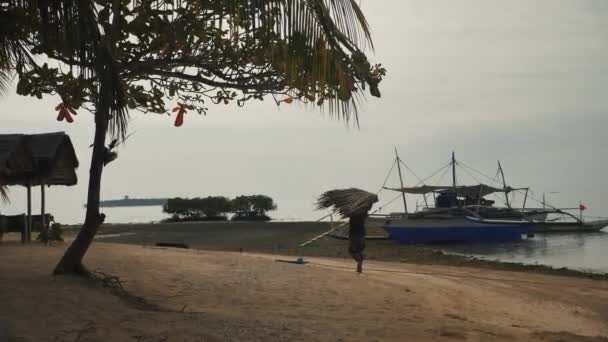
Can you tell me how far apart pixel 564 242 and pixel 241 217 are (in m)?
Result: 28.8

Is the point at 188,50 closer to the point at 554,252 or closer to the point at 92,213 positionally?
the point at 92,213

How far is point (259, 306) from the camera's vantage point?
737 cm

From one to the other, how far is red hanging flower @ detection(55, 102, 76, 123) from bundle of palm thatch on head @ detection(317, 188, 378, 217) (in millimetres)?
5790

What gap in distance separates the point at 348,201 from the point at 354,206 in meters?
0.30

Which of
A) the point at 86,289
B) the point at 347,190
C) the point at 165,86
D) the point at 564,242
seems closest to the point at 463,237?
the point at 564,242

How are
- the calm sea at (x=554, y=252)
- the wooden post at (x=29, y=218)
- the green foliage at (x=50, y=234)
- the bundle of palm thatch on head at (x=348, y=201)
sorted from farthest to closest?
the calm sea at (x=554, y=252) < the wooden post at (x=29, y=218) < the green foliage at (x=50, y=234) < the bundle of palm thatch on head at (x=348, y=201)

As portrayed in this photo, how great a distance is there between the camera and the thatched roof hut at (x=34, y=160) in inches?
547

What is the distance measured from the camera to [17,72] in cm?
770

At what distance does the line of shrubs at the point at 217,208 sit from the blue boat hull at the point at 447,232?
23.2 m

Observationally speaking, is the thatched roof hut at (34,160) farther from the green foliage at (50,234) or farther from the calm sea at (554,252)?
the calm sea at (554,252)

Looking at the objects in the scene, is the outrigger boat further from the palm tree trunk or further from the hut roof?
the palm tree trunk

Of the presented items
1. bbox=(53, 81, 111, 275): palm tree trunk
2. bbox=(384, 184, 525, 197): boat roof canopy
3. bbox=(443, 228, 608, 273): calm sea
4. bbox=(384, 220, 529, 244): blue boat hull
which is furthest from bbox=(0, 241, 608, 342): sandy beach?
bbox=(384, 184, 525, 197): boat roof canopy

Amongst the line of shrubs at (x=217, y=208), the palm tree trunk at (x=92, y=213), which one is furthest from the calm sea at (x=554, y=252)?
the line of shrubs at (x=217, y=208)

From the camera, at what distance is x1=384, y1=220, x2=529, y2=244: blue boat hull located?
33.1 metres
